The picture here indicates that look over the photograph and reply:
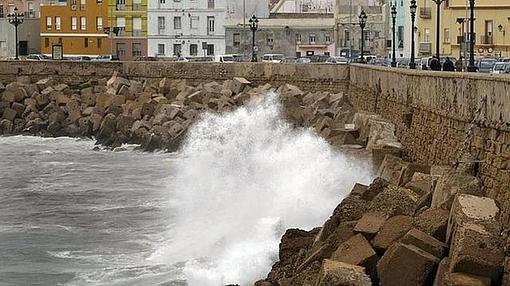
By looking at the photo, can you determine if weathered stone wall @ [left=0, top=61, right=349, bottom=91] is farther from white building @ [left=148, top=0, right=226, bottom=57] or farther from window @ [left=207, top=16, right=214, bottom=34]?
window @ [left=207, top=16, right=214, bottom=34]

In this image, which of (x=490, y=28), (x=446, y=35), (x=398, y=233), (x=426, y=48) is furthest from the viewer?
(x=426, y=48)

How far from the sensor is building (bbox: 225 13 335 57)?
5981cm

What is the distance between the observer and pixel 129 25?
Result: 60.8 metres

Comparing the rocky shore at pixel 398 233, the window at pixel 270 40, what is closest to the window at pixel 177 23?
the window at pixel 270 40

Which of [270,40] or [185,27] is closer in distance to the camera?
[270,40]

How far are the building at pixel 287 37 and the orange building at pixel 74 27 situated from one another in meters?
7.16

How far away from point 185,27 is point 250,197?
43.6m

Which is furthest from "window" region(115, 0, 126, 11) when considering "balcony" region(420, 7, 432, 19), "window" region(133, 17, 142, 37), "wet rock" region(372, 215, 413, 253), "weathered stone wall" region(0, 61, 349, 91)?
"wet rock" region(372, 215, 413, 253)

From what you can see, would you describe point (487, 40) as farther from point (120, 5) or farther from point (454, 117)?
point (454, 117)

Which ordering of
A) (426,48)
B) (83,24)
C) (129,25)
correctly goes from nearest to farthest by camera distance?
(426,48) < (83,24) < (129,25)

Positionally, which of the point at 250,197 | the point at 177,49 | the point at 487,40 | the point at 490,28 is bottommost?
the point at 250,197

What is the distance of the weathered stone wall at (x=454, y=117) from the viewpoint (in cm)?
1113

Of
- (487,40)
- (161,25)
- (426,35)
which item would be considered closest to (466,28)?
(487,40)

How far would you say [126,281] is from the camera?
1355 centimetres
